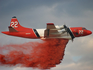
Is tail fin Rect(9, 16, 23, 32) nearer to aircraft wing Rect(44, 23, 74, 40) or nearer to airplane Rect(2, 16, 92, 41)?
airplane Rect(2, 16, 92, 41)

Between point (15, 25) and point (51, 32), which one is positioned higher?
point (15, 25)

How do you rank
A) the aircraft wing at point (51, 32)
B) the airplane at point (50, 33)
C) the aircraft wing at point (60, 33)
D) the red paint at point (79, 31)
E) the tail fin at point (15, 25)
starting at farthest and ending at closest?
the tail fin at point (15, 25)
the red paint at point (79, 31)
the airplane at point (50, 33)
the aircraft wing at point (60, 33)
the aircraft wing at point (51, 32)

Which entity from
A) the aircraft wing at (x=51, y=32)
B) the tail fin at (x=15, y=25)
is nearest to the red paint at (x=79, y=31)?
the aircraft wing at (x=51, y=32)

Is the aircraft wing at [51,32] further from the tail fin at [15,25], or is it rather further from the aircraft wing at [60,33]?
the tail fin at [15,25]

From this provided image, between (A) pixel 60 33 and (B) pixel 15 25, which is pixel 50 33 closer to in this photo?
(A) pixel 60 33

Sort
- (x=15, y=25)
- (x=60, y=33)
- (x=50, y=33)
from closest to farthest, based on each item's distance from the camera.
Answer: (x=50, y=33)
(x=60, y=33)
(x=15, y=25)

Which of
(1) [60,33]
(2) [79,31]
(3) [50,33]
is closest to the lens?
(3) [50,33]

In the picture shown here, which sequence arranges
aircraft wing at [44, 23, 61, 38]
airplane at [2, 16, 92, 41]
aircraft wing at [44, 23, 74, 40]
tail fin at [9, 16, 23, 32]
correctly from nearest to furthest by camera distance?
aircraft wing at [44, 23, 61, 38] < aircraft wing at [44, 23, 74, 40] < airplane at [2, 16, 92, 41] < tail fin at [9, 16, 23, 32]

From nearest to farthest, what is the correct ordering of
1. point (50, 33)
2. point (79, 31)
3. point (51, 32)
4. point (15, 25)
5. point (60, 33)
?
1. point (51, 32)
2. point (50, 33)
3. point (60, 33)
4. point (79, 31)
5. point (15, 25)

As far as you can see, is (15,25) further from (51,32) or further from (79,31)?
(79,31)

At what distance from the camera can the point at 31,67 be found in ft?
108

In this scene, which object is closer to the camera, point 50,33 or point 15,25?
point 50,33

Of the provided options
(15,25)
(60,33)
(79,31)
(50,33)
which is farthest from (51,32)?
(15,25)

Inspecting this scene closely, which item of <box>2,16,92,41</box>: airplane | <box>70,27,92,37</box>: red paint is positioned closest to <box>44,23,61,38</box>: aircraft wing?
<box>2,16,92,41</box>: airplane
